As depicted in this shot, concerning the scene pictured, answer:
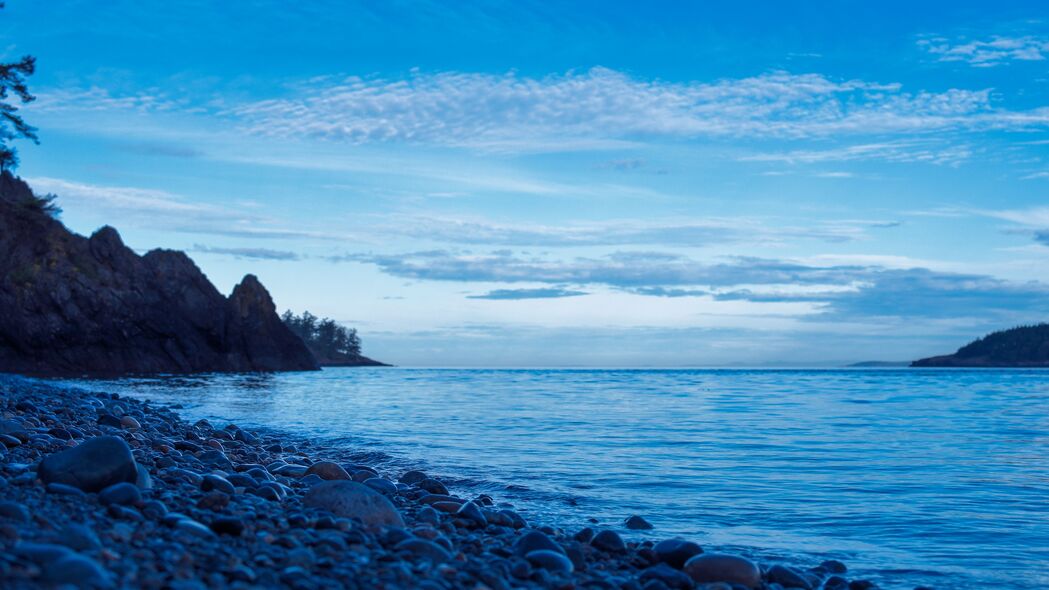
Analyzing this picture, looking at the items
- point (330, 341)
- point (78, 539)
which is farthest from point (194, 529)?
point (330, 341)

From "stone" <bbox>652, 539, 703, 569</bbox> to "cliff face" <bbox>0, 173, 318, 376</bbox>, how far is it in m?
38.5

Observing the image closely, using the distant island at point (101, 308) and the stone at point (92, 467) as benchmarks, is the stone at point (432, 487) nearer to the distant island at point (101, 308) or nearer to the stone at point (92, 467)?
the stone at point (92, 467)

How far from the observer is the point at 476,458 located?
11500 millimetres

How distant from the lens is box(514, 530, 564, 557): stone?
5.28 meters

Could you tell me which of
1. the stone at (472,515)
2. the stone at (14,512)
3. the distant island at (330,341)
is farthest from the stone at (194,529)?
the distant island at (330,341)

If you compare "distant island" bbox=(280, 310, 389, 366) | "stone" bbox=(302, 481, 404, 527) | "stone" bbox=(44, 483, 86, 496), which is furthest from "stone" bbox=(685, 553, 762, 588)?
"distant island" bbox=(280, 310, 389, 366)

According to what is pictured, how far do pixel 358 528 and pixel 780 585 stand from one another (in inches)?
112

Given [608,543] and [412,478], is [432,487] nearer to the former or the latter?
[412,478]

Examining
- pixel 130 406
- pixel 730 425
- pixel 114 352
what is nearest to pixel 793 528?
pixel 730 425

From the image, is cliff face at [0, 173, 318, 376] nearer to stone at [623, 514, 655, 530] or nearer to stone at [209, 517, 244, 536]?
stone at [623, 514, 655, 530]

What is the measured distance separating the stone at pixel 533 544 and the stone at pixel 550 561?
0.61 feet

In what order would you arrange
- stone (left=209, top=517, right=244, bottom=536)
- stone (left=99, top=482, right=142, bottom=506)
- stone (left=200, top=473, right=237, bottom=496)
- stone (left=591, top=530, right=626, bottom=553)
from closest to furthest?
stone (left=209, top=517, right=244, bottom=536)
stone (left=99, top=482, right=142, bottom=506)
stone (left=591, top=530, right=626, bottom=553)
stone (left=200, top=473, right=237, bottom=496)

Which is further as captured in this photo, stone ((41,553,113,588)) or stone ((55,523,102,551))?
stone ((55,523,102,551))

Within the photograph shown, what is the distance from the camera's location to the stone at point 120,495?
484cm
